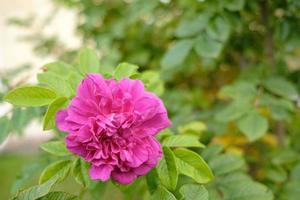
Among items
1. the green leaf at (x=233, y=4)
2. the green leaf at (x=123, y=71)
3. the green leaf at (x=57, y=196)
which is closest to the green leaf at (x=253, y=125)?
the green leaf at (x=233, y=4)

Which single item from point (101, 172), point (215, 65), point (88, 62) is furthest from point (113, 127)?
point (215, 65)

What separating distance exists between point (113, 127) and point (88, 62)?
24 centimetres

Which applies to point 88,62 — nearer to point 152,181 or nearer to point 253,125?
point 152,181

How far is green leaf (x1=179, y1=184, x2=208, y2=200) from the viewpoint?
2.24 ft

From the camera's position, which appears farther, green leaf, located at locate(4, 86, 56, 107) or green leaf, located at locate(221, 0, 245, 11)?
green leaf, located at locate(221, 0, 245, 11)

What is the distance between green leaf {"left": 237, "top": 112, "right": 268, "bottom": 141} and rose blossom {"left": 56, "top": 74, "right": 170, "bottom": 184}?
38 centimetres

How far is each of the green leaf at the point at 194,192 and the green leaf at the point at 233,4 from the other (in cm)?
48

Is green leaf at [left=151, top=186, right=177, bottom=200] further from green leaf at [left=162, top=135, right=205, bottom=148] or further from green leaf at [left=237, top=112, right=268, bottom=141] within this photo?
green leaf at [left=237, top=112, right=268, bottom=141]

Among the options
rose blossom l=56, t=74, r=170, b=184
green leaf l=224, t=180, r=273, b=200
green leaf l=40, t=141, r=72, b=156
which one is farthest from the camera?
green leaf l=224, t=180, r=273, b=200

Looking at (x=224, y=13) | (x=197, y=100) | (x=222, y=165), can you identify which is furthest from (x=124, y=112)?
(x=197, y=100)

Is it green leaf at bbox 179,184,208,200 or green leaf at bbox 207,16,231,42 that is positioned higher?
green leaf at bbox 207,16,231,42

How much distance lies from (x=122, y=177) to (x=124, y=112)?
0.10 meters

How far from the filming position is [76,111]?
0.66 meters

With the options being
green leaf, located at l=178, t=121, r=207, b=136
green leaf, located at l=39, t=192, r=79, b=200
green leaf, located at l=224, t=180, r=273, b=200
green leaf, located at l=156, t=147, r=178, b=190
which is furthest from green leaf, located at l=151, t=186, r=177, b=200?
green leaf, located at l=178, t=121, r=207, b=136
